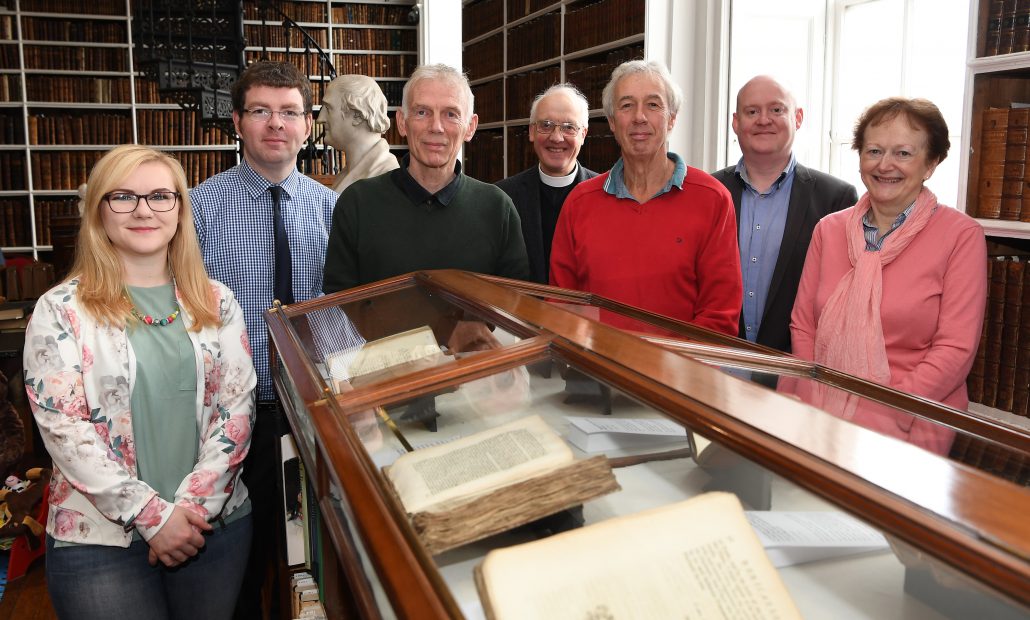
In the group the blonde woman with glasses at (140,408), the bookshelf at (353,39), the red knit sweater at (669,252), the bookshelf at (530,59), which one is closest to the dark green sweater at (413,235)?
the red knit sweater at (669,252)

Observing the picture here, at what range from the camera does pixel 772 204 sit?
2.59 metres

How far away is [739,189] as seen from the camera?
8.57 ft

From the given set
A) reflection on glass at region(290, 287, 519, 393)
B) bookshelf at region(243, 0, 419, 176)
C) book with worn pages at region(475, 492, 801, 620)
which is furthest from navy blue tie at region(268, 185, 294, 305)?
bookshelf at region(243, 0, 419, 176)

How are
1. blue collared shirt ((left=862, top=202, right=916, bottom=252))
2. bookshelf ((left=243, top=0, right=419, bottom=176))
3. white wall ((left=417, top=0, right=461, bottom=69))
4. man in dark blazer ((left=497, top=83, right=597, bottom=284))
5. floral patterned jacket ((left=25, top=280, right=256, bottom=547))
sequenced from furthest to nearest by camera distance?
1. bookshelf ((left=243, top=0, right=419, bottom=176))
2. white wall ((left=417, top=0, right=461, bottom=69))
3. man in dark blazer ((left=497, top=83, right=597, bottom=284))
4. blue collared shirt ((left=862, top=202, right=916, bottom=252))
5. floral patterned jacket ((left=25, top=280, right=256, bottom=547))

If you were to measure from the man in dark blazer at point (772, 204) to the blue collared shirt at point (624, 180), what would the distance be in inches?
18.6

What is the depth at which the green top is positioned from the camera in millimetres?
1592

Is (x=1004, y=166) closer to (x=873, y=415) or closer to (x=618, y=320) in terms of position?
(x=618, y=320)

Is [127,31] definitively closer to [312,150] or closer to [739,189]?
[312,150]

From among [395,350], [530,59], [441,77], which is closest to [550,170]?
[441,77]

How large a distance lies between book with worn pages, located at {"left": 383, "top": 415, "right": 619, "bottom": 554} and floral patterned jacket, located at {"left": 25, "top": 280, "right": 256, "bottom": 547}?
2.82 ft

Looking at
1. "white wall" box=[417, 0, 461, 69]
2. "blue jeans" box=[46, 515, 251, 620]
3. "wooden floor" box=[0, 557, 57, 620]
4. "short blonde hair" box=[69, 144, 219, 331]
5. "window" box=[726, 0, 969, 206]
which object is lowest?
"wooden floor" box=[0, 557, 57, 620]

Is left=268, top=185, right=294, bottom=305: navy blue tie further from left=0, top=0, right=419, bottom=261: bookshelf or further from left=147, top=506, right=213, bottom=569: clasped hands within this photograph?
left=0, top=0, right=419, bottom=261: bookshelf

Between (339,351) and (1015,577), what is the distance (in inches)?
46.4

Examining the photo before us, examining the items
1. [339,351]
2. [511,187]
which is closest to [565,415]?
[339,351]
